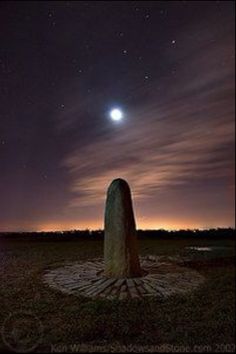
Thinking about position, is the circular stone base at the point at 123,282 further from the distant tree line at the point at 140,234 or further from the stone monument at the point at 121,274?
the distant tree line at the point at 140,234

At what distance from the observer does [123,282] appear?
31.0 ft

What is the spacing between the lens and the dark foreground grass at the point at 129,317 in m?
5.83

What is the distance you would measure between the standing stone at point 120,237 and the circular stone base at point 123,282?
0.30 metres

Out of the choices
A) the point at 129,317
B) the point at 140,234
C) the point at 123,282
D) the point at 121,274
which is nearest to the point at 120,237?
the point at 121,274

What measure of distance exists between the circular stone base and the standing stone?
0.30 meters

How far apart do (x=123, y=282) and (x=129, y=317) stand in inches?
95.7

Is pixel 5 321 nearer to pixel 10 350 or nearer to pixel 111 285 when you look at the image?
pixel 10 350

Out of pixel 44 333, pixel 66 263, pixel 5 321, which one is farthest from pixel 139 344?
pixel 66 263

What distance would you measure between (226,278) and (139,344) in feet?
16.3

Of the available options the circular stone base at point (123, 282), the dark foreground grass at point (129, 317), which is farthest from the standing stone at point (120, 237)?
the dark foreground grass at point (129, 317)

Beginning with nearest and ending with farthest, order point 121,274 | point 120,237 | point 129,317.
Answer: point 129,317
point 121,274
point 120,237

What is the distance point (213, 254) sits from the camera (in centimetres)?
1430

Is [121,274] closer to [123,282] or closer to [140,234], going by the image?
[123,282]

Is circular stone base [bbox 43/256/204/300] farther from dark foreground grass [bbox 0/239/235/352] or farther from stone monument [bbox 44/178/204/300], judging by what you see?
dark foreground grass [bbox 0/239/235/352]
